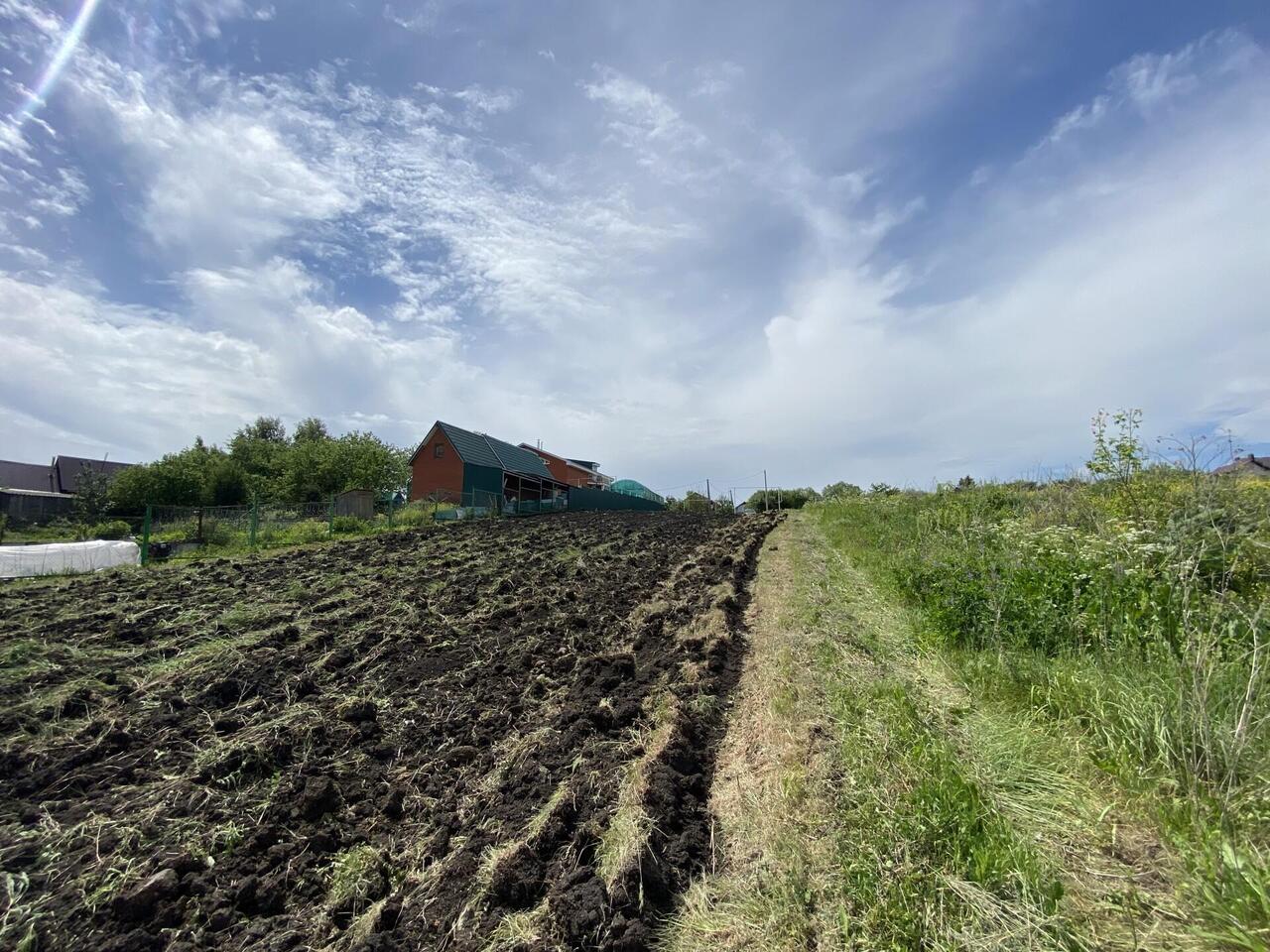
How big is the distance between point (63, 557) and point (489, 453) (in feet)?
76.1

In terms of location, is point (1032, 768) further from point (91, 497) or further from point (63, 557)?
point (91, 497)

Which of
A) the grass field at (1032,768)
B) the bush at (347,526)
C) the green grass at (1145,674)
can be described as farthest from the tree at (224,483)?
the green grass at (1145,674)

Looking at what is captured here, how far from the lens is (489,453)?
34.2 meters

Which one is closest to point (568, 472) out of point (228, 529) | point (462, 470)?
point (462, 470)

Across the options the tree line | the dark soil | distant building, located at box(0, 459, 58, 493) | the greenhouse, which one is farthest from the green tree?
the dark soil

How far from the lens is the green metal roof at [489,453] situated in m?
31.8

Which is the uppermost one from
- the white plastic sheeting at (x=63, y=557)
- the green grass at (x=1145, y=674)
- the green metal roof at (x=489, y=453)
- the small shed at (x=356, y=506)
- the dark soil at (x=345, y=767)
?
the green metal roof at (x=489, y=453)

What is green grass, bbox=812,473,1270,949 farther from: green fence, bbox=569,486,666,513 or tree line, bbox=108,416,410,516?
tree line, bbox=108,416,410,516

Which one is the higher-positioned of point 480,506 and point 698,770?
point 480,506

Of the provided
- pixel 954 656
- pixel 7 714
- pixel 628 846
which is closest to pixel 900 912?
pixel 628 846

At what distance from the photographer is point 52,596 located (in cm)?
823

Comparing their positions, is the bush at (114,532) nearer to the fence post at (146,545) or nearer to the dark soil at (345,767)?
the fence post at (146,545)

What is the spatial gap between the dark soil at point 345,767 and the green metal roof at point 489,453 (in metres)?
24.3

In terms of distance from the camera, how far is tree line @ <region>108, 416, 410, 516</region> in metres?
33.4
